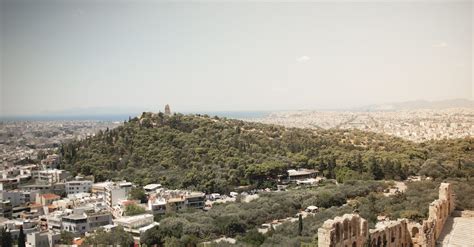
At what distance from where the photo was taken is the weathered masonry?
7.67 m

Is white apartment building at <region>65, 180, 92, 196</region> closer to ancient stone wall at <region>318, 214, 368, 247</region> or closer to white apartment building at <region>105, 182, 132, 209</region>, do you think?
white apartment building at <region>105, 182, 132, 209</region>

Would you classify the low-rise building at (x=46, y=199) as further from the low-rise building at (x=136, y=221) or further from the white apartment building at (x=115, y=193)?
the low-rise building at (x=136, y=221)

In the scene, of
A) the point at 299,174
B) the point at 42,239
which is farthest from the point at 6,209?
the point at 299,174

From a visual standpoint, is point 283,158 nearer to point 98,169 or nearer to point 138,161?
point 138,161

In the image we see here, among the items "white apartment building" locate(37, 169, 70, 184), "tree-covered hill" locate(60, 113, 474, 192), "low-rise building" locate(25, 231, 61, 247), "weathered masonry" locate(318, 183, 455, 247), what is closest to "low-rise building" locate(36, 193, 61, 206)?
"white apartment building" locate(37, 169, 70, 184)

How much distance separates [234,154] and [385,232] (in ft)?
62.4

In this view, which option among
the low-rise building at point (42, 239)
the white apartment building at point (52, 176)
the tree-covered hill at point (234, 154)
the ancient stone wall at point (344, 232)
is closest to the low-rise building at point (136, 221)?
the low-rise building at point (42, 239)

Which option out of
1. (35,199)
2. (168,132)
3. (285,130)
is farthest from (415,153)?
(35,199)

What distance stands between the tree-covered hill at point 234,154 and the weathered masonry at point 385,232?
9.33m

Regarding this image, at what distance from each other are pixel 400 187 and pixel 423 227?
441 inches

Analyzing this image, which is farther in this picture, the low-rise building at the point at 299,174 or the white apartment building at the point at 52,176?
the white apartment building at the point at 52,176

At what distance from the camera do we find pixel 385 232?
9.23 meters

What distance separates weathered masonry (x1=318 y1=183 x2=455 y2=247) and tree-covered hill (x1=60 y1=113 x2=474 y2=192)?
30.6ft

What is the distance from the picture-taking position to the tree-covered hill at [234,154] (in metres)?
23.7
